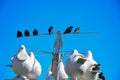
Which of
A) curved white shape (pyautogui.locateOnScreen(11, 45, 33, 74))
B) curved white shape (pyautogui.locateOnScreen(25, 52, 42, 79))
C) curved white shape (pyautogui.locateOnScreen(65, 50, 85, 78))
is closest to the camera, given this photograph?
curved white shape (pyautogui.locateOnScreen(65, 50, 85, 78))

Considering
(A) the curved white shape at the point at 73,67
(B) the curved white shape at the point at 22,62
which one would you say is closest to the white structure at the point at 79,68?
(A) the curved white shape at the point at 73,67

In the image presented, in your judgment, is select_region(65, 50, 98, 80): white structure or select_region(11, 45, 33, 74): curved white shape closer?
select_region(65, 50, 98, 80): white structure

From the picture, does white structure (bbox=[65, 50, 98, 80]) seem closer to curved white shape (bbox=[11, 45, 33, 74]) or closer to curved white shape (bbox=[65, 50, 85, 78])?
curved white shape (bbox=[65, 50, 85, 78])

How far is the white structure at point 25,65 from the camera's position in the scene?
81.8 ft

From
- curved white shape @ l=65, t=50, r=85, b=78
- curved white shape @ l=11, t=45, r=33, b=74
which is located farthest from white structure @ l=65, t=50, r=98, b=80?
curved white shape @ l=11, t=45, r=33, b=74

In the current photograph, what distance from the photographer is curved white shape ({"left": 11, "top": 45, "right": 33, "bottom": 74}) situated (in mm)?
24891

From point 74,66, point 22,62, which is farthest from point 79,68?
point 22,62

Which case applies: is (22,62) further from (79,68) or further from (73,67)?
(79,68)

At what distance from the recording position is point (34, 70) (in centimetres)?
2581

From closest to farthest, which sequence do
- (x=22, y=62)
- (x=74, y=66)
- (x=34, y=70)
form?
(x=74, y=66) < (x=22, y=62) < (x=34, y=70)

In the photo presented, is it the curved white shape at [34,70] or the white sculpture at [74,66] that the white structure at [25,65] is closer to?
the curved white shape at [34,70]

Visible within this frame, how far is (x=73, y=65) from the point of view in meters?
23.8

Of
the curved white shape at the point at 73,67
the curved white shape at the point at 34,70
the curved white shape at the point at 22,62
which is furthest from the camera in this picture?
the curved white shape at the point at 34,70

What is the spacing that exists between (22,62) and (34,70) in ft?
3.71
